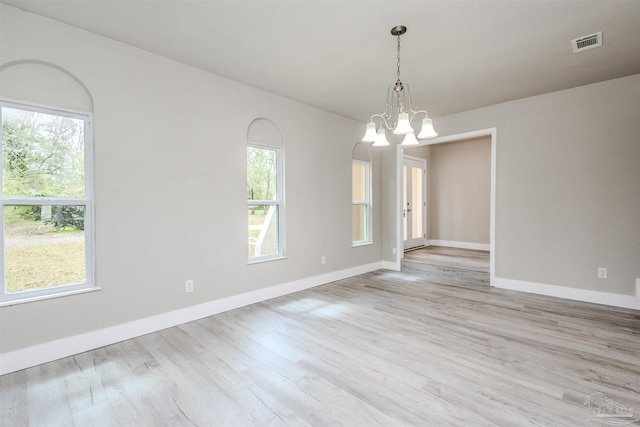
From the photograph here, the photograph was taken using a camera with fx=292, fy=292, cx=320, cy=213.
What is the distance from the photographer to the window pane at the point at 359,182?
5387 millimetres

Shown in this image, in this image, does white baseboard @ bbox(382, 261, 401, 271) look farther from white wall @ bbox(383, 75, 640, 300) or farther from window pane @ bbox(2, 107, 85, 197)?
window pane @ bbox(2, 107, 85, 197)

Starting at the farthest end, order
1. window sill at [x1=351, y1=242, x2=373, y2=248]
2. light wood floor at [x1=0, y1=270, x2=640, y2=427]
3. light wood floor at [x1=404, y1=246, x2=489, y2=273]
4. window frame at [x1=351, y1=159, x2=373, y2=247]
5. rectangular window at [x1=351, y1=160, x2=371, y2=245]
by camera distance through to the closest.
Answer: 1. window frame at [x1=351, y1=159, x2=373, y2=247]
2. rectangular window at [x1=351, y1=160, x2=371, y2=245]
3. window sill at [x1=351, y1=242, x2=373, y2=248]
4. light wood floor at [x1=404, y1=246, x2=489, y2=273]
5. light wood floor at [x1=0, y1=270, x2=640, y2=427]

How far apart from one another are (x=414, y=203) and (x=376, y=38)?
475 cm

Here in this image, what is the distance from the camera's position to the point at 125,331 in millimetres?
2701

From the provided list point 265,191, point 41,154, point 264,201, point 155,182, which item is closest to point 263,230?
point 264,201

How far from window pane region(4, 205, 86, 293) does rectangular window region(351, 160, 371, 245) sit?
12.8 feet

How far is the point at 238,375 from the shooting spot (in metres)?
2.12

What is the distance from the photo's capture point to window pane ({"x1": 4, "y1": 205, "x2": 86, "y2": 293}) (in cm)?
227

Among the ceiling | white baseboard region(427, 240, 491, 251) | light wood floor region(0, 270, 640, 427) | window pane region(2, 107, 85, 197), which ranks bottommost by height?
light wood floor region(0, 270, 640, 427)

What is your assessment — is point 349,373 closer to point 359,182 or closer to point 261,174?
point 261,174

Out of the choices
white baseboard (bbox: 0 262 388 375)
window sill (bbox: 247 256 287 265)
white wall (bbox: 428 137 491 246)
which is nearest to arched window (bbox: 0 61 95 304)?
white baseboard (bbox: 0 262 388 375)

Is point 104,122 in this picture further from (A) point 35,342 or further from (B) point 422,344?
(B) point 422,344

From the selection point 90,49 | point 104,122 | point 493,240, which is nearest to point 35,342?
point 104,122

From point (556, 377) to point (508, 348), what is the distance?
0.44 m
